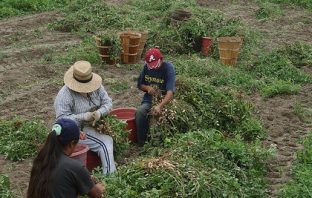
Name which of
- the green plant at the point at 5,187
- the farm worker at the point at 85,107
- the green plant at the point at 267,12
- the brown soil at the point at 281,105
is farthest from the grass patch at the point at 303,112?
the green plant at the point at 267,12

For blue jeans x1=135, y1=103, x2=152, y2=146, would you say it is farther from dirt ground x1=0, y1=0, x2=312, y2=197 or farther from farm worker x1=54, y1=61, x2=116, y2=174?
dirt ground x1=0, y1=0, x2=312, y2=197

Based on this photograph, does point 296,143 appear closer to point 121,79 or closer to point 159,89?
point 159,89

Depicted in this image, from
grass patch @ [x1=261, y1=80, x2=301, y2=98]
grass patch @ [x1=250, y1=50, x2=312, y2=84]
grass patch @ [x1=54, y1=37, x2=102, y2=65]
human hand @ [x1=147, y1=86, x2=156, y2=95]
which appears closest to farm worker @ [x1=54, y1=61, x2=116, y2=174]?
human hand @ [x1=147, y1=86, x2=156, y2=95]

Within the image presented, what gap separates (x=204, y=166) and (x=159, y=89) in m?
1.98

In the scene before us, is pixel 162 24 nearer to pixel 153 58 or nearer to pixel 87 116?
pixel 153 58

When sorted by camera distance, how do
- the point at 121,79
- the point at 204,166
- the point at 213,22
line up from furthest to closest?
the point at 213,22, the point at 121,79, the point at 204,166

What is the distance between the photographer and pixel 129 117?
817cm

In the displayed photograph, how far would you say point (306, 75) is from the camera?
11.5 meters

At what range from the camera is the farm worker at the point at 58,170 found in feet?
14.9

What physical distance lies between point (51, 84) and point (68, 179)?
20.4 ft

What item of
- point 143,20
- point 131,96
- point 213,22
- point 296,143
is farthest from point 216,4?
point 296,143

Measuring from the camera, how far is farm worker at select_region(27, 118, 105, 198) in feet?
14.9

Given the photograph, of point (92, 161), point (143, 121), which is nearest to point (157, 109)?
point (143, 121)

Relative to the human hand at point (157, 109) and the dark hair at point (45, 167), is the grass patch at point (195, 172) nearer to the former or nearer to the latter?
the human hand at point (157, 109)
